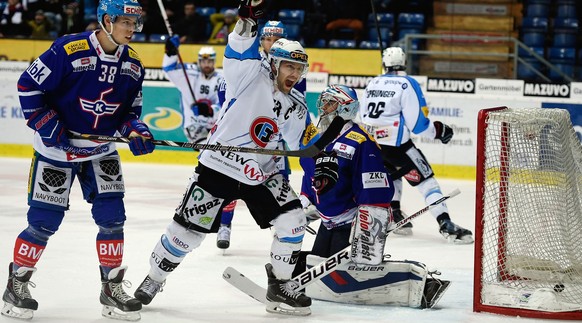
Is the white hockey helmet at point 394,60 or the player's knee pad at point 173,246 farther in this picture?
the white hockey helmet at point 394,60

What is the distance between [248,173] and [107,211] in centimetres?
60

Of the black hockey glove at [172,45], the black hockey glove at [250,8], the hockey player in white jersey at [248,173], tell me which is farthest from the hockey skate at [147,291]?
the black hockey glove at [172,45]

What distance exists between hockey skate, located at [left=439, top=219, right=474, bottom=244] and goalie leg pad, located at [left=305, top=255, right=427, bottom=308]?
6.83 feet

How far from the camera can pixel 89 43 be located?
3857 millimetres

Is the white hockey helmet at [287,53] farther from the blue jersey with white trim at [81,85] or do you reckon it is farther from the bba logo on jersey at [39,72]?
the bba logo on jersey at [39,72]

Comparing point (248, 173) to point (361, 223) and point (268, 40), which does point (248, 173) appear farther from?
point (268, 40)

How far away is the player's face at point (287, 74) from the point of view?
4004mm

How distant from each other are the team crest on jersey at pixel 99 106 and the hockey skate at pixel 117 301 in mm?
642

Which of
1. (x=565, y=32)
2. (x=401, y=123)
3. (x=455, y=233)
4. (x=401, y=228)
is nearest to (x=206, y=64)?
(x=401, y=123)

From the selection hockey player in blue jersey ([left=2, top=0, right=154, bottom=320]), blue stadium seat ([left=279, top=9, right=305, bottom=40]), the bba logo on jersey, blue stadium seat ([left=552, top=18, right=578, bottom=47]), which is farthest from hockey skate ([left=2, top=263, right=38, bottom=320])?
blue stadium seat ([left=552, top=18, right=578, bottom=47])

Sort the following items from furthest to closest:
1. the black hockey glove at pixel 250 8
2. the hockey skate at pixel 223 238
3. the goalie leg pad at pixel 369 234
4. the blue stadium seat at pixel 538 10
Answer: the blue stadium seat at pixel 538 10, the hockey skate at pixel 223 238, the goalie leg pad at pixel 369 234, the black hockey glove at pixel 250 8

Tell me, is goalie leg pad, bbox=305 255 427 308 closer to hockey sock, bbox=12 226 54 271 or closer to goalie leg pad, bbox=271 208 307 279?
goalie leg pad, bbox=271 208 307 279

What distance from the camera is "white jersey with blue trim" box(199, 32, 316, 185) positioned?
3.93 m

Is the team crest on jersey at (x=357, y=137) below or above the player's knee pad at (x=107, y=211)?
above
